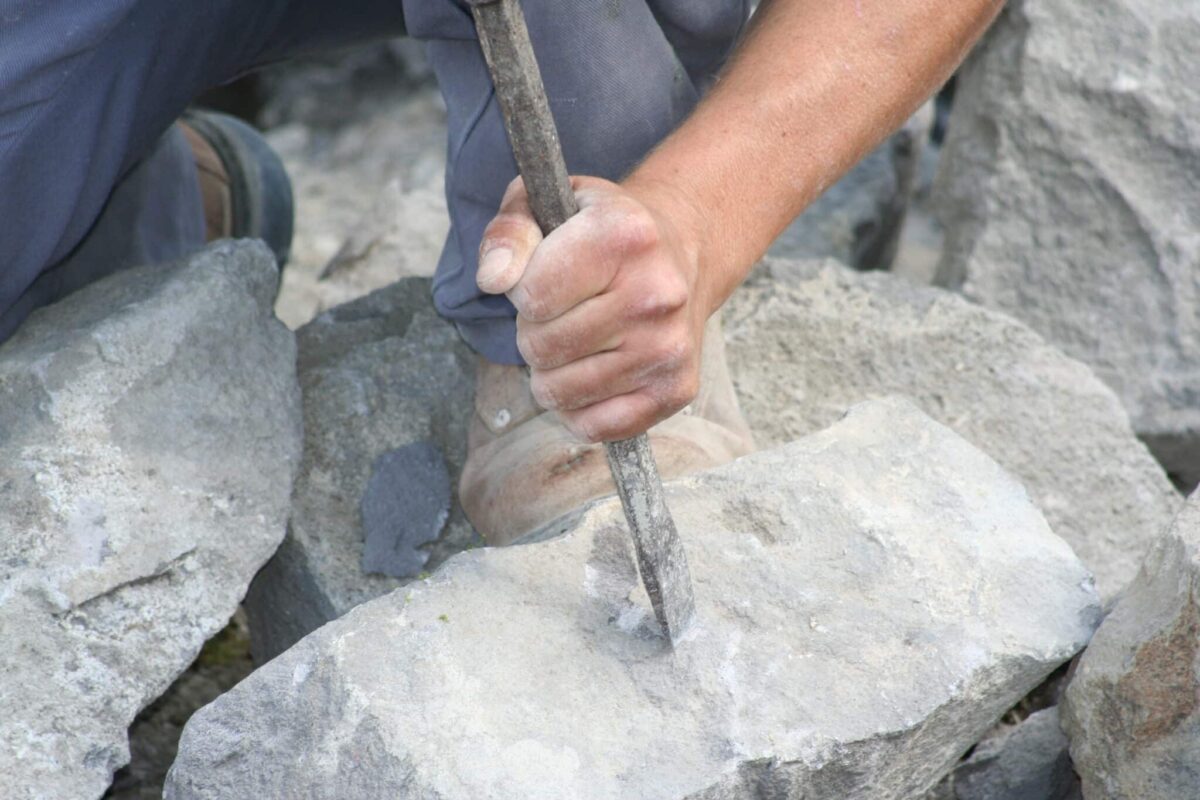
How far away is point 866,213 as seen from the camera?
2.85 meters

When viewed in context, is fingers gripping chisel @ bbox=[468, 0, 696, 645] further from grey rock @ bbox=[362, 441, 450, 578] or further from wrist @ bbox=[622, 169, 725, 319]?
grey rock @ bbox=[362, 441, 450, 578]

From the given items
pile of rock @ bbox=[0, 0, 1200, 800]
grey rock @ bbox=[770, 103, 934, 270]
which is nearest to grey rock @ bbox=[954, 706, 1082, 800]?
pile of rock @ bbox=[0, 0, 1200, 800]

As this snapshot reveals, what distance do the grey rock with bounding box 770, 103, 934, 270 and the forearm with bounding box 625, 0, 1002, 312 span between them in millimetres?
1058

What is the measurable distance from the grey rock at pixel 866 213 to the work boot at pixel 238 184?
0.96 m

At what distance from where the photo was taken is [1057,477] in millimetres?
2020

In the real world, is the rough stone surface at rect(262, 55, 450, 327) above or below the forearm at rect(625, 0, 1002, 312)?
below

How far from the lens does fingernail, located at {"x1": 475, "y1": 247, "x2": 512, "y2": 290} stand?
120 centimetres

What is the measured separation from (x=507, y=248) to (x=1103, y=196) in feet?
4.93

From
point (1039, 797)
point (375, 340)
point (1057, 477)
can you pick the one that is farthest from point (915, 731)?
point (375, 340)

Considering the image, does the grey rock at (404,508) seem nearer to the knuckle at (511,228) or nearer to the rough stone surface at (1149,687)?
the knuckle at (511,228)

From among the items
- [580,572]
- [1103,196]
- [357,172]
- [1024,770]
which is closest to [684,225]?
[580,572]

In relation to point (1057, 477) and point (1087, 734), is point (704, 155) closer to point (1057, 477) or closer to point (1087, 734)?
point (1087, 734)

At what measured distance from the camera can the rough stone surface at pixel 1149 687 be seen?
1.36 m

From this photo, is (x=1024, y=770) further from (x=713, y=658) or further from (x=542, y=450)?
(x=542, y=450)
